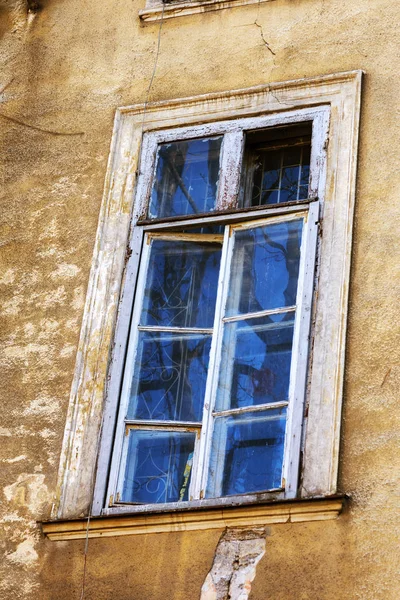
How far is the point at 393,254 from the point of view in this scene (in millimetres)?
6102

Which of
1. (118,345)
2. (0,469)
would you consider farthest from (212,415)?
(0,469)

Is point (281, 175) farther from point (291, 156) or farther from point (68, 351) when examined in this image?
point (68, 351)

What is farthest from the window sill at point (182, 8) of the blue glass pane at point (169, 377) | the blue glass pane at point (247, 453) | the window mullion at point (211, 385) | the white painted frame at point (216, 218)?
the blue glass pane at point (247, 453)

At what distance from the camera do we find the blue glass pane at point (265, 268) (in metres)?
6.26

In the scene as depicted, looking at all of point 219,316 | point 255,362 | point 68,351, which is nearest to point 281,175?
point 219,316

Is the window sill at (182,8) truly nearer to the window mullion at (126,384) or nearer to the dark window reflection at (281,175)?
the dark window reflection at (281,175)

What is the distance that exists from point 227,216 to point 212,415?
1.06m

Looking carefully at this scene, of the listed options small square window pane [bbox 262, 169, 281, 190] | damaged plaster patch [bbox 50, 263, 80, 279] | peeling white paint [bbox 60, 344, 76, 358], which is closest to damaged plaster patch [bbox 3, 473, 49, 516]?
peeling white paint [bbox 60, 344, 76, 358]

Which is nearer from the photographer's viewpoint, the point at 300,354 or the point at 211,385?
the point at 300,354

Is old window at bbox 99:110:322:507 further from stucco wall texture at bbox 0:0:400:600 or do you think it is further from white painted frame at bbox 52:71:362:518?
stucco wall texture at bbox 0:0:400:600

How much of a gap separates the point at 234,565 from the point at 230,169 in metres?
2.10

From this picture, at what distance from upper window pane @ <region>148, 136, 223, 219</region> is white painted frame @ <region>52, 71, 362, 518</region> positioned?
9cm

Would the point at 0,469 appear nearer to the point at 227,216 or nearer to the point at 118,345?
A: the point at 118,345

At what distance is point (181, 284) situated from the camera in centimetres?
650
